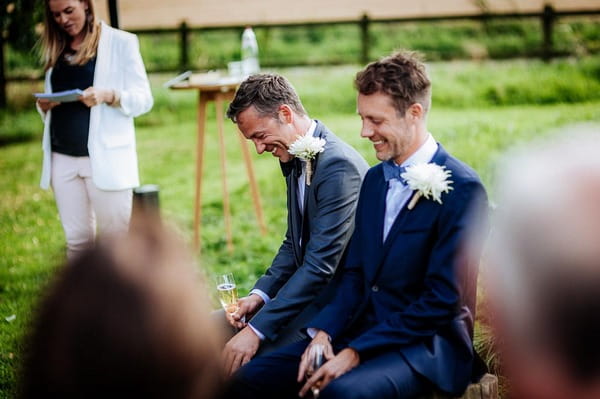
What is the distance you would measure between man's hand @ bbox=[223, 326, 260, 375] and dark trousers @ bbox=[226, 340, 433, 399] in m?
0.12

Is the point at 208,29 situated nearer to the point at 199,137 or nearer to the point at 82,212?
the point at 199,137

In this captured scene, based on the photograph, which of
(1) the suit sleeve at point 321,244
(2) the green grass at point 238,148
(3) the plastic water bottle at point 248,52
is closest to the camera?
(1) the suit sleeve at point 321,244

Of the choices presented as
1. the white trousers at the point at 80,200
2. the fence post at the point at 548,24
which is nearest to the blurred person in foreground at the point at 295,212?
the white trousers at the point at 80,200

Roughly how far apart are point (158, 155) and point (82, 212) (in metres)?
6.63

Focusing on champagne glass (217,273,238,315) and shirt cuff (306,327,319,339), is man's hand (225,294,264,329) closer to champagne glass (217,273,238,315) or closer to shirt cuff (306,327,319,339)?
champagne glass (217,273,238,315)

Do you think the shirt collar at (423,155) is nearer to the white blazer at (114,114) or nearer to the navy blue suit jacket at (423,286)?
the navy blue suit jacket at (423,286)

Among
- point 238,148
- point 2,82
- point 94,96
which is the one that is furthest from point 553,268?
point 2,82

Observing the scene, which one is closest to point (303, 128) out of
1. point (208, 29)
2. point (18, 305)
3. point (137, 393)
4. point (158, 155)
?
point (137, 393)

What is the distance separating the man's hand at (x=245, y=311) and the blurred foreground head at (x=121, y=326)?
213cm

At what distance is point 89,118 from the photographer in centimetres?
488

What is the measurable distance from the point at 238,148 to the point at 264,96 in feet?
27.2

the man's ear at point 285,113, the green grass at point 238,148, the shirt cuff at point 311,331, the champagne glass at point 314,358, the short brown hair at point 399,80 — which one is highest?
the short brown hair at point 399,80

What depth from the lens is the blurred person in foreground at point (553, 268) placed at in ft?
2.88

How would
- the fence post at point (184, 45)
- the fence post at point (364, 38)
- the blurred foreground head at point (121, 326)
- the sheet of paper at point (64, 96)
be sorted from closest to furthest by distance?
the blurred foreground head at point (121, 326)
the sheet of paper at point (64, 96)
the fence post at point (184, 45)
the fence post at point (364, 38)
